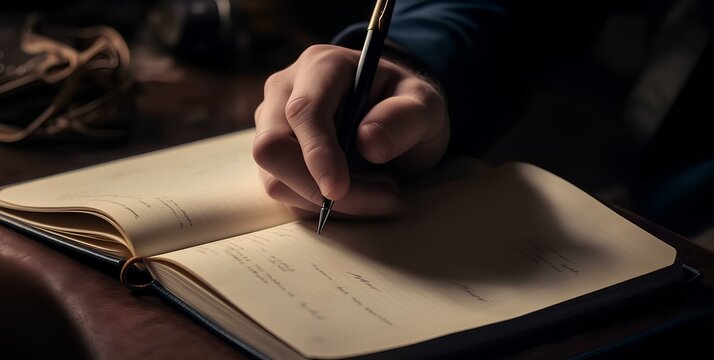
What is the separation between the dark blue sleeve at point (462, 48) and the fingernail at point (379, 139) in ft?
0.68

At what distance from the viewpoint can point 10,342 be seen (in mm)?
707

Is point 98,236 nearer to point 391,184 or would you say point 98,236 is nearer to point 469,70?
point 391,184

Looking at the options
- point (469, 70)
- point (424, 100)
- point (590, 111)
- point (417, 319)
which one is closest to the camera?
point (417, 319)

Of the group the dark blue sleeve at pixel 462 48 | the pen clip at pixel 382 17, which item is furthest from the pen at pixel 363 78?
the dark blue sleeve at pixel 462 48

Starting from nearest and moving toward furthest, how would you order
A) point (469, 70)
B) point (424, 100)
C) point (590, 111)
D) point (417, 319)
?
point (417, 319), point (424, 100), point (469, 70), point (590, 111)

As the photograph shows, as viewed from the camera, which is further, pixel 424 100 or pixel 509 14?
pixel 509 14

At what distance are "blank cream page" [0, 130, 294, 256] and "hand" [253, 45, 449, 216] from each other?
1.2 inches

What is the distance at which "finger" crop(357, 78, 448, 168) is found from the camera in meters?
0.72

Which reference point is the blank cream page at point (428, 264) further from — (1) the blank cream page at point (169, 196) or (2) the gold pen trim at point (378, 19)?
(2) the gold pen trim at point (378, 19)

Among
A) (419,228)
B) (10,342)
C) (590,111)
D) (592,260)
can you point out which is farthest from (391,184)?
(590,111)

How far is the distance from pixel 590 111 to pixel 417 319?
604 mm

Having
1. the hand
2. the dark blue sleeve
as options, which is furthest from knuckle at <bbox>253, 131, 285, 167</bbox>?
the dark blue sleeve

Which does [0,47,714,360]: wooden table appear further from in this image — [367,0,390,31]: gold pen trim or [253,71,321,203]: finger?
[367,0,390,31]: gold pen trim

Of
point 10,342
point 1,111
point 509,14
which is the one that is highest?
point 509,14
